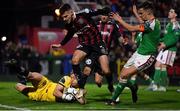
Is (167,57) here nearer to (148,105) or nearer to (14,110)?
(148,105)

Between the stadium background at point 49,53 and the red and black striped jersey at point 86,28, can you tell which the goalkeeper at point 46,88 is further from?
the red and black striped jersey at point 86,28

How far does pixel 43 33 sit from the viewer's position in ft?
101

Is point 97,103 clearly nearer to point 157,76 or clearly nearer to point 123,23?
point 123,23

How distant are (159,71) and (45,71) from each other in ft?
25.8

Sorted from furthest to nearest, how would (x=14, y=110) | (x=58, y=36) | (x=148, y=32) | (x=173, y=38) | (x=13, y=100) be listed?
1. (x=58, y=36)
2. (x=173, y=38)
3. (x=13, y=100)
4. (x=148, y=32)
5. (x=14, y=110)

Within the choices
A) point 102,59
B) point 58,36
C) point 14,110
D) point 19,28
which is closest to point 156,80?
point 102,59

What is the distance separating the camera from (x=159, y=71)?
18.2 meters

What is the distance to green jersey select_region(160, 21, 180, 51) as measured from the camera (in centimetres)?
1798

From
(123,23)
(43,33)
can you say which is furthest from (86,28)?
(43,33)

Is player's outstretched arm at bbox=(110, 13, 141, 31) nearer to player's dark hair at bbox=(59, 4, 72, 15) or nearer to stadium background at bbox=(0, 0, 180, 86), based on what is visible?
player's dark hair at bbox=(59, 4, 72, 15)

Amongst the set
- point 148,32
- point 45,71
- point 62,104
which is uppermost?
point 148,32

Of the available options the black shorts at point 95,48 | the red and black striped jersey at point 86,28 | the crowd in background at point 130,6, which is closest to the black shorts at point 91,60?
the black shorts at point 95,48

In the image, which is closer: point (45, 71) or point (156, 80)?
point (156, 80)

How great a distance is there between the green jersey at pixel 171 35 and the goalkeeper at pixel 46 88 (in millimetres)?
5446
